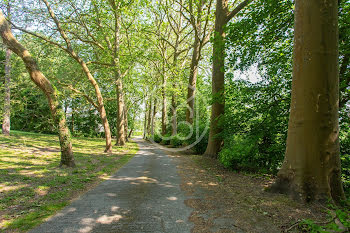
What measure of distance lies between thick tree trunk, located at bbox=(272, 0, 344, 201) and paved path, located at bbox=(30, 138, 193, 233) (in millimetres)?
2586

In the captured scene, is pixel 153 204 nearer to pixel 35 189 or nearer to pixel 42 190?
pixel 42 190

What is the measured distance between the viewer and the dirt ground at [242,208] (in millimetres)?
A: 3225

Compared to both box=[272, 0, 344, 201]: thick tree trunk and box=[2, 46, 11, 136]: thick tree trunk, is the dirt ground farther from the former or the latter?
box=[2, 46, 11, 136]: thick tree trunk

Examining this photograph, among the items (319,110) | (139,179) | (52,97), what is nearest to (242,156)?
(319,110)

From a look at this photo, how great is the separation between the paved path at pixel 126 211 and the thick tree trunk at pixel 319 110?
2.59 m

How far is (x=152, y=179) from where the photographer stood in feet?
21.1

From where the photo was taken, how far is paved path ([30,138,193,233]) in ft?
10.5

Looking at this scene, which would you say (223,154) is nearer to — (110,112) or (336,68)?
(336,68)

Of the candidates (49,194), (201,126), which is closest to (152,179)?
(49,194)

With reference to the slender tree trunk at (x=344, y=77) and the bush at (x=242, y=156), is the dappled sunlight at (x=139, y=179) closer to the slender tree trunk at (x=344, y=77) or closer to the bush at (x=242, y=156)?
the bush at (x=242, y=156)

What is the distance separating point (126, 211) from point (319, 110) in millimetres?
4345

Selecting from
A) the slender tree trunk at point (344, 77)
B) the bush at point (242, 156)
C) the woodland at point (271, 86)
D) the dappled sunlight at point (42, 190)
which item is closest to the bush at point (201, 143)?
the woodland at point (271, 86)

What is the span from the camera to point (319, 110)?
12.7 feet

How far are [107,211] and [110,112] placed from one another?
3379 cm
